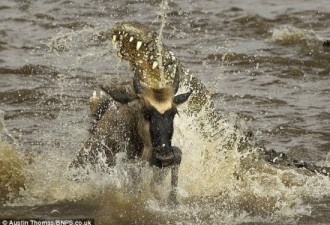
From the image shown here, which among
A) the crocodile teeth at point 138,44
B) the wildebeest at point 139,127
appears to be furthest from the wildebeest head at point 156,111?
the crocodile teeth at point 138,44

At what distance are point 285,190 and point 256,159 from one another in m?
1.14

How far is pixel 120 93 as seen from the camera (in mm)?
7969

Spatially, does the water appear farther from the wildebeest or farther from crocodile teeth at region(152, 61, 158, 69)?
crocodile teeth at region(152, 61, 158, 69)

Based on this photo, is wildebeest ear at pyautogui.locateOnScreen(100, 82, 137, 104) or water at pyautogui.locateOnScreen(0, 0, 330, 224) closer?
wildebeest ear at pyautogui.locateOnScreen(100, 82, 137, 104)

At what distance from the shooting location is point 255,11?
63.1 feet

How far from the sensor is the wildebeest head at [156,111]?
7587 millimetres

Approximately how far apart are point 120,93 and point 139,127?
32 centimetres

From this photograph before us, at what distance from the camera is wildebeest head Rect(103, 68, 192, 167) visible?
7.59m

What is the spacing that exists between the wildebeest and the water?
22cm

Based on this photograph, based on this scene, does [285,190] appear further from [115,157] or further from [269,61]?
[269,61]

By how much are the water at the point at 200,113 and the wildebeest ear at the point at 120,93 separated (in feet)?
2.03

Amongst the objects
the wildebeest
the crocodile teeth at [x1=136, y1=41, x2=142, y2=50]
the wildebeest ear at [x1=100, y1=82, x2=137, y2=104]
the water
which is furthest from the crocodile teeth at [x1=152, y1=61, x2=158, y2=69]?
the wildebeest ear at [x1=100, y1=82, x2=137, y2=104]

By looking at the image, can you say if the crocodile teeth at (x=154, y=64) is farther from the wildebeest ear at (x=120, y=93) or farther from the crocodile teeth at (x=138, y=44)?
the wildebeest ear at (x=120, y=93)

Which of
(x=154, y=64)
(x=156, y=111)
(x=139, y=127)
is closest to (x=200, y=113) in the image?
(x=154, y=64)
